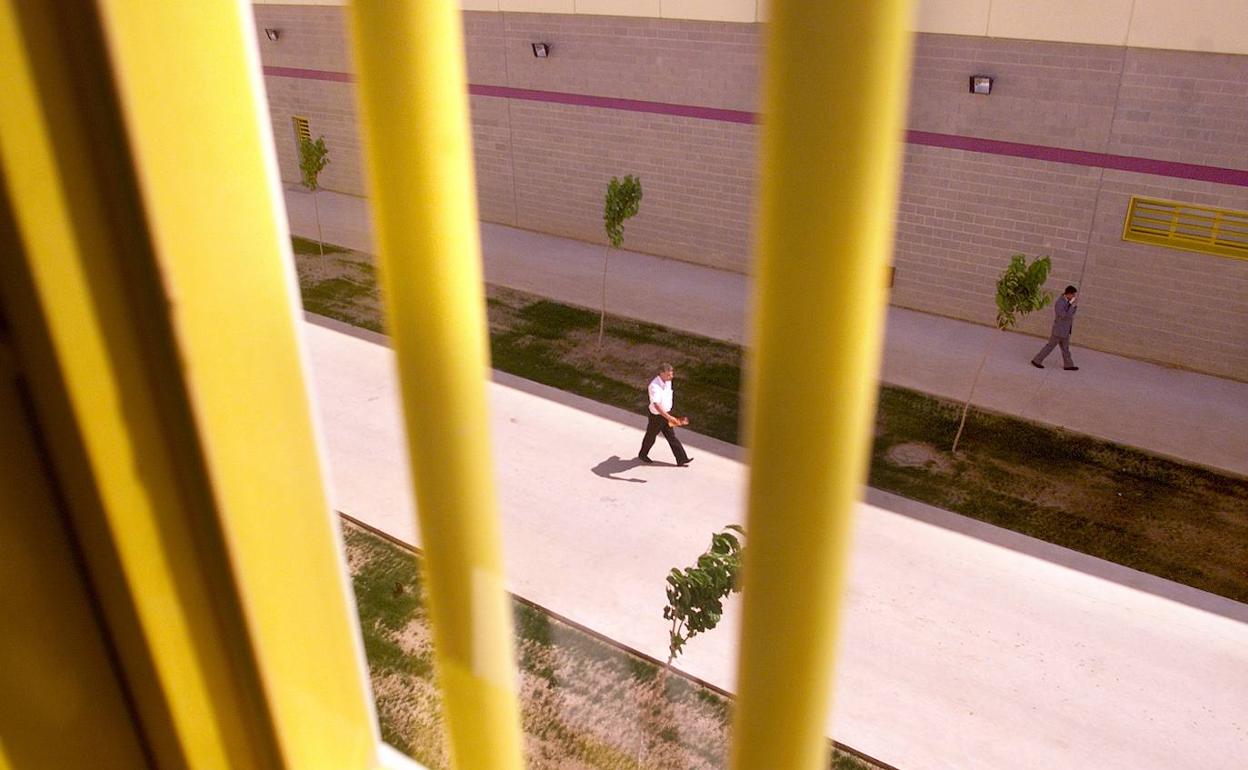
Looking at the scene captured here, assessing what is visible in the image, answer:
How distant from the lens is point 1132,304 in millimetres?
10734

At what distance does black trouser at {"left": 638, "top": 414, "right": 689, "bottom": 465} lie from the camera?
8297mm

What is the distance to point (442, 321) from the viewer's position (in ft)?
2.76

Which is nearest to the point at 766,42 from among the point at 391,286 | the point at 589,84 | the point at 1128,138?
the point at 391,286

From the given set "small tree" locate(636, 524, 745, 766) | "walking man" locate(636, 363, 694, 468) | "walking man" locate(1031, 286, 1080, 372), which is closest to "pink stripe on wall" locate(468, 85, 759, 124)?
"walking man" locate(1031, 286, 1080, 372)

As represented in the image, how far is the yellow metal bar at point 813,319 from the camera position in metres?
0.55

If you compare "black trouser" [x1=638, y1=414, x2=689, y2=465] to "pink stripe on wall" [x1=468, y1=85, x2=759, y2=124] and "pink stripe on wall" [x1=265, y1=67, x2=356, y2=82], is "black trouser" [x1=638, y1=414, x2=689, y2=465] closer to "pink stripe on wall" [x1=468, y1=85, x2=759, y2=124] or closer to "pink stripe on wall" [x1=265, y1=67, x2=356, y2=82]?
"pink stripe on wall" [x1=468, y1=85, x2=759, y2=124]

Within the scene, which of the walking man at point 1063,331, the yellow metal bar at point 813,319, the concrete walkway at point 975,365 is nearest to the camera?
the yellow metal bar at point 813,319

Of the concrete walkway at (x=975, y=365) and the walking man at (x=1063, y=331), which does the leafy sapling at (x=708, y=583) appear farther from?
the walking man at (x=1063, y=331)

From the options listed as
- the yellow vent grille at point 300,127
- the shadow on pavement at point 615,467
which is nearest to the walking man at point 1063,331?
the shadow on pavement at point 615,467

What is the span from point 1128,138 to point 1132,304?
184 centimetres

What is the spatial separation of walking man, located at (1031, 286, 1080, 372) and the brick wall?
899mm

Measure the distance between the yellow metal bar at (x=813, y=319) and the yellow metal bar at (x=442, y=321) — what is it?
30cm

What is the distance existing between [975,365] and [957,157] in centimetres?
260

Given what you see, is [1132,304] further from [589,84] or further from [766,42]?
[766,42]
